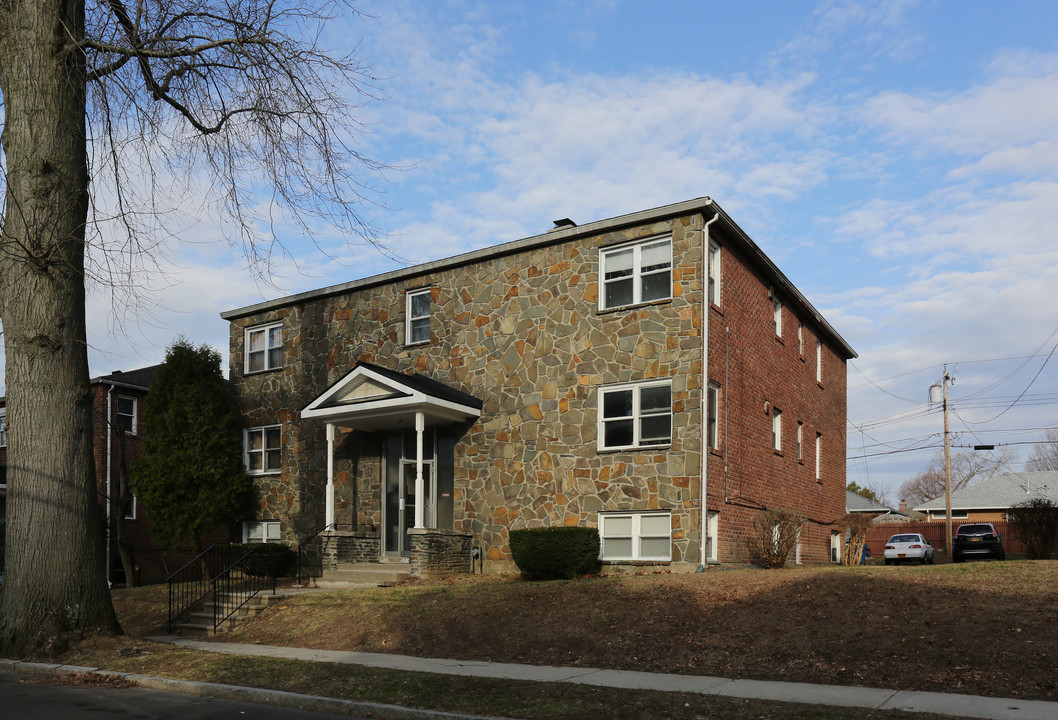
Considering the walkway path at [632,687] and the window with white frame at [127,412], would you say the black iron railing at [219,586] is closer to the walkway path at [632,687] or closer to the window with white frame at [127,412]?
the walkway path at [632,687]

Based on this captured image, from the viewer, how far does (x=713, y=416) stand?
19.0 meters

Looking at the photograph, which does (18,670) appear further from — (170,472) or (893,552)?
(893,552)

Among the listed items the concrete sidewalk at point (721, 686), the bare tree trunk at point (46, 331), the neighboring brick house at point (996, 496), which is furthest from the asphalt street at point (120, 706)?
the neighboring brick house at point (996, 496)

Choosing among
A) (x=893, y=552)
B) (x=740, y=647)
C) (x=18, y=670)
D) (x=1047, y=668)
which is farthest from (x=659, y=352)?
(x=893, y=552)

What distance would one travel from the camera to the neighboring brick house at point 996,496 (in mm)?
53906

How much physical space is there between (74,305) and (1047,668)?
12302 millimetres

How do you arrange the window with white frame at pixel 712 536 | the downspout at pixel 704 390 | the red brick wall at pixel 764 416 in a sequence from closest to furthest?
the downspout at pixel 704 390 < the window with white frame at pixel 712 536 < the red brick wall at pixel 764 416

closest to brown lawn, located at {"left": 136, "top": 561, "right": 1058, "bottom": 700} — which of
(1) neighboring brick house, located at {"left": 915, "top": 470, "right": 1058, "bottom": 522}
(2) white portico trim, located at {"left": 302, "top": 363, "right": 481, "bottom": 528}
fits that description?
(2) white portico trim, located at {"left": 302, "top": 363, "right": 481, "bottom": 528}

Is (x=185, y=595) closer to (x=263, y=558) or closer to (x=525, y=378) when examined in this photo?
(x=263, y=558)

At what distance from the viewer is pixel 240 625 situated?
634 inches

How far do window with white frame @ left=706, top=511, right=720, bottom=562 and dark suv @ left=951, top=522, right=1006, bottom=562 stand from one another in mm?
16924

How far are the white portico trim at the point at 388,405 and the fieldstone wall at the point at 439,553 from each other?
1.25ft

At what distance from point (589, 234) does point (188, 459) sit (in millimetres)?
12059

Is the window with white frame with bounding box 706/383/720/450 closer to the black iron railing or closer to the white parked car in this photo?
the black iron railing
